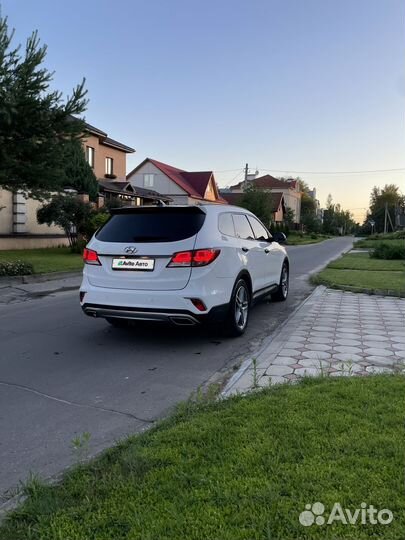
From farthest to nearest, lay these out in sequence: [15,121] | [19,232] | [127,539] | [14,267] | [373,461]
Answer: [19,232], [14,267], [15,121], [373,461], [127,539]

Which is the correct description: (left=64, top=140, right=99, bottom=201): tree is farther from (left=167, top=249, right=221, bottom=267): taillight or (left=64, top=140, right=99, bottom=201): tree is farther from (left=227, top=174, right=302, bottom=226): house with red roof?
(left=227, top=174, right=302, bottom=226): house with red roof

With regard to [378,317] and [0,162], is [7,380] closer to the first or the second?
[378,317]

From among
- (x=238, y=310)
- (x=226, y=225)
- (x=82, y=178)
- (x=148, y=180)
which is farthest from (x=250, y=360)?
(x=148, y=180)

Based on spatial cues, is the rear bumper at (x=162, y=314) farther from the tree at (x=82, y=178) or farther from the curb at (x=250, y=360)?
the tree at (x=82, y=178)

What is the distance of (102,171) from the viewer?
3512 centimetres

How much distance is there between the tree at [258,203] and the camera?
156 ft

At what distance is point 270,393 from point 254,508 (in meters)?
1.72

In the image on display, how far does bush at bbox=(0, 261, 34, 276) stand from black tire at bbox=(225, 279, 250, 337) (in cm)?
833

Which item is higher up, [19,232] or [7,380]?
[19,232]

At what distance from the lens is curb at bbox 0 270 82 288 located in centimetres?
1223

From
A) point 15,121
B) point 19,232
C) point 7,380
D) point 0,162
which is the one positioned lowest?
point 7,380

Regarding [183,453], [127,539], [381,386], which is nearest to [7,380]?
[183,453]

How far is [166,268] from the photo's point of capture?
18.5ft

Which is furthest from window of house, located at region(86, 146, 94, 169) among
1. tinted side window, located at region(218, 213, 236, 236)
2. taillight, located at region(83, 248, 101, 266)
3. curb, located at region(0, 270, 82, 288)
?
taillight, located at region(83, 248, 101, 266)
